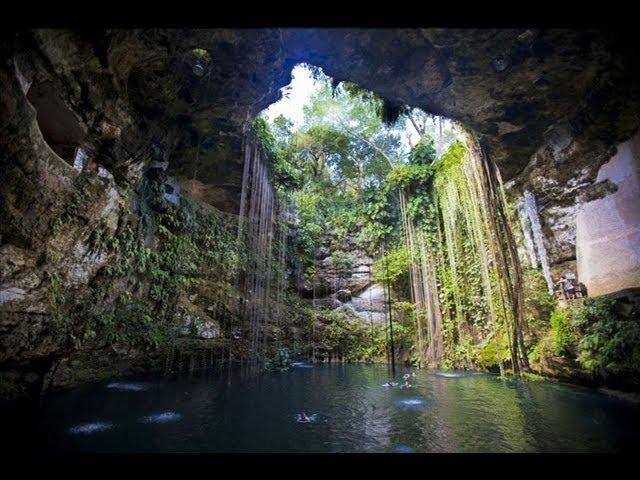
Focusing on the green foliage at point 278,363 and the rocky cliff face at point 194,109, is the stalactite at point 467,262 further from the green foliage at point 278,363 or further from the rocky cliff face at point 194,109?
the green foliage at point 278,363

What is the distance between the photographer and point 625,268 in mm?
6664

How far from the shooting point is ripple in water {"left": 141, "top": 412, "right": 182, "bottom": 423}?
4788 millimetres

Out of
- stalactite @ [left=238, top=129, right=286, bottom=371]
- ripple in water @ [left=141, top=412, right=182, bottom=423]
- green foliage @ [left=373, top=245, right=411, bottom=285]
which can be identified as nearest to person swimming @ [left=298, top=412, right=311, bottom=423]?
ripple in water @ [left=141, top=412, right=182, bottom=423]

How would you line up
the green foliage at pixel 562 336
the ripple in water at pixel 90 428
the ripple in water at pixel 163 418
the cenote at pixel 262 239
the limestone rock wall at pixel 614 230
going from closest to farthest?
the ripple in water at pixel 90 428, the cenote at pixel 262 239, the ripple in water at pixel 163 418, the limestone rock wall at pixel 614 230, the green foliage at pixel 562 336

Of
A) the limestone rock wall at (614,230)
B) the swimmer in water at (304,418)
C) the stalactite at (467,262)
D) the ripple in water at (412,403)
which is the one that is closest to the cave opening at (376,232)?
the stalactite at (467,262)

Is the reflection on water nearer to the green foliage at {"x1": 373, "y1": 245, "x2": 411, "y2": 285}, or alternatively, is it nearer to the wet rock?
the green foliage at {"x1": 373, "y1": 245, "x2": 411, "y2": 285}

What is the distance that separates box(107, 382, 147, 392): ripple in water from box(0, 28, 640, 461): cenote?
0.10m

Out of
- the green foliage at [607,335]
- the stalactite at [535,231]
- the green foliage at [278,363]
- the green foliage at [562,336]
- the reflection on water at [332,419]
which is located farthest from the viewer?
the green foliage at [278,363]

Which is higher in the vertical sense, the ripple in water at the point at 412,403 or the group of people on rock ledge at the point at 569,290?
the group of people on rock ledge at the point at 569,290

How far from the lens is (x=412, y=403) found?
20.1 ft

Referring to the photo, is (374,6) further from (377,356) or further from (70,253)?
(377,356)

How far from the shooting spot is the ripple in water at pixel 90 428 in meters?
4.18

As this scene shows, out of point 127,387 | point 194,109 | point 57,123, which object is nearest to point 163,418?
point 127,387

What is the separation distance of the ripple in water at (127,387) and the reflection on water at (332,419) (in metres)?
0.11
